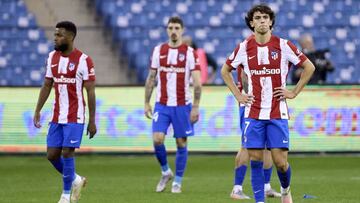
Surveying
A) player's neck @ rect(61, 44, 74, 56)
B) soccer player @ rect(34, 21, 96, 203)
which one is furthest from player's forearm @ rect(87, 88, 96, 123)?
player's neck @ rect(61, 44, 74, 56)

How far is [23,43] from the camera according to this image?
2317 cm

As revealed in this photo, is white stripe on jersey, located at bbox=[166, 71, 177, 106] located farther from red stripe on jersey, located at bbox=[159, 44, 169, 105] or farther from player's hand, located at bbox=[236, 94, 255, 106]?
player's hand, located at bbox=[236, 94, 255, 106]

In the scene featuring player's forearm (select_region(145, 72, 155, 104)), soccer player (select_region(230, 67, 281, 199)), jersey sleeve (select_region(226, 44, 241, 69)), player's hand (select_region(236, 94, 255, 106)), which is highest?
jersey sleeve (select_region(226, 44, 241, 69))

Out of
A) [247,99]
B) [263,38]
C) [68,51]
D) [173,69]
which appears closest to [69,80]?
[68,51]

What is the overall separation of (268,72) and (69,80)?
259cm

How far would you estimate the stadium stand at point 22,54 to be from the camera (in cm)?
2283

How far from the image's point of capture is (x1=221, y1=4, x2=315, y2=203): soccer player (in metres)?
10.9

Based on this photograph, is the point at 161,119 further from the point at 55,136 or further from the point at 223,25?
the point at 223,25

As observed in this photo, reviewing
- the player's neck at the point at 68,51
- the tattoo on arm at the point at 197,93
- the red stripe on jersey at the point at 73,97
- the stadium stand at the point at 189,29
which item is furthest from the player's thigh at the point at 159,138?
the stadium stand at the point at 189,29

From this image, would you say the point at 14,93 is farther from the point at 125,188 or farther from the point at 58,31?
the point at 58,31

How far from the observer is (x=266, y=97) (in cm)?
1098

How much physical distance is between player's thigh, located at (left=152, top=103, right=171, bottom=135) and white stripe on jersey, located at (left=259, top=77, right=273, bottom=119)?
3.99 meters

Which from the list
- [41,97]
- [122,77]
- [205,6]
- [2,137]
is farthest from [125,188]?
[205,6]

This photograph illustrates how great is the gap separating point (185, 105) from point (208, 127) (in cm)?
504
